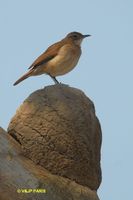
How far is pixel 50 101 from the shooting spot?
41.0 ft

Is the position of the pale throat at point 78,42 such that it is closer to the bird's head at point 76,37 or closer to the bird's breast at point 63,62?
the bird's head at point 76,37

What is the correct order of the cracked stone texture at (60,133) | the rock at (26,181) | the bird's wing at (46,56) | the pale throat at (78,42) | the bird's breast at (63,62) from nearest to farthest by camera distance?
1. the rock at (26,181)
2. the cracked stone texture at (60,133)
3. the bird's breast at (63,62)
4. the bird's wing at (46,56)
5. the pale throat at (78,42)

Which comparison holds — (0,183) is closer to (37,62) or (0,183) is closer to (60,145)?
(60,145)

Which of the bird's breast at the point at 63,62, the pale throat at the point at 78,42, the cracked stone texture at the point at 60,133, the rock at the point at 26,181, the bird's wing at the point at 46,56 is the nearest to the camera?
the rock at the point at 26,181

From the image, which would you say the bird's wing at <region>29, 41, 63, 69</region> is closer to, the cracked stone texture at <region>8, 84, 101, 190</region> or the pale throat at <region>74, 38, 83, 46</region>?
the pale throat at <region>74, 38, 83, 46</region>

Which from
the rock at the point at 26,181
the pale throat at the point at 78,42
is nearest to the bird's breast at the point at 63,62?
the pale throat at the point at 78,42

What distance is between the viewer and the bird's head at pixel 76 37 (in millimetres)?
15165

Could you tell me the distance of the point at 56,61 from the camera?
46.7ft

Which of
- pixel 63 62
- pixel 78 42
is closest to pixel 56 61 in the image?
pixel 63 62

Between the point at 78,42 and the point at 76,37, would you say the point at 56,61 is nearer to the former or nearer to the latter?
the point at 78,42

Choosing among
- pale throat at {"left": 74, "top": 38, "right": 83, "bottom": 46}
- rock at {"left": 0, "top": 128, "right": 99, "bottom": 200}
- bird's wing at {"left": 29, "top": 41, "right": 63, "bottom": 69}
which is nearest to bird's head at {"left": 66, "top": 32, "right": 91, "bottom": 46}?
pale throat at {"left": 74, "top": 38, "right": 83, "bottom": 46}

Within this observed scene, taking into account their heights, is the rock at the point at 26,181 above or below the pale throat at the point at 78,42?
below

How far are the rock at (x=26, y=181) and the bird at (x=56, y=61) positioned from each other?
247 centimetres

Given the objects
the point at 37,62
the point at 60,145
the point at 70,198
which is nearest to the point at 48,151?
the point at 60,145
